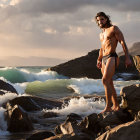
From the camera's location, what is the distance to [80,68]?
128 feet

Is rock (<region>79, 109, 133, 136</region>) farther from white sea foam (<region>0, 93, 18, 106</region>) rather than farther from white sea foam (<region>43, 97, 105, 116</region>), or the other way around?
white sea foam (<region>0, 93, 18, 106</region>)

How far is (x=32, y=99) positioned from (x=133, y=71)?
32977 millimetres

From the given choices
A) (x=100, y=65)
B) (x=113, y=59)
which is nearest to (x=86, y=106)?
(x=100, y=65)

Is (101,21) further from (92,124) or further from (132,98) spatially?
(92,124)

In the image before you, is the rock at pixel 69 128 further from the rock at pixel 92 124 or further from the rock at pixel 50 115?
the rock at pixel 50 115

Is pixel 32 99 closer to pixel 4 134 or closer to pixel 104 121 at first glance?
pixel 4 134

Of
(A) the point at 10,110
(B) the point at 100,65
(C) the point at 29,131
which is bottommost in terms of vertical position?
(C) the point at 29,131

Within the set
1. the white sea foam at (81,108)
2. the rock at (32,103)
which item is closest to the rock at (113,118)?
the white sea foam at (81,108)

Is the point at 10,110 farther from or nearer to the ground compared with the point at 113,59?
nearer to the ground

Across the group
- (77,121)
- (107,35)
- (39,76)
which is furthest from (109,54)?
(39,76)

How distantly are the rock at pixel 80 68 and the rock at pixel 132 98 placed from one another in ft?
102

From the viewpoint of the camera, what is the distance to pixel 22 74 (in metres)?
35.4

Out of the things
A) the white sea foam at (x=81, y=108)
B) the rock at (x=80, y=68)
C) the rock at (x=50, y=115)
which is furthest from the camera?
the rock at (x=80, y=68)

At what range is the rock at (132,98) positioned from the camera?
6695 mm
